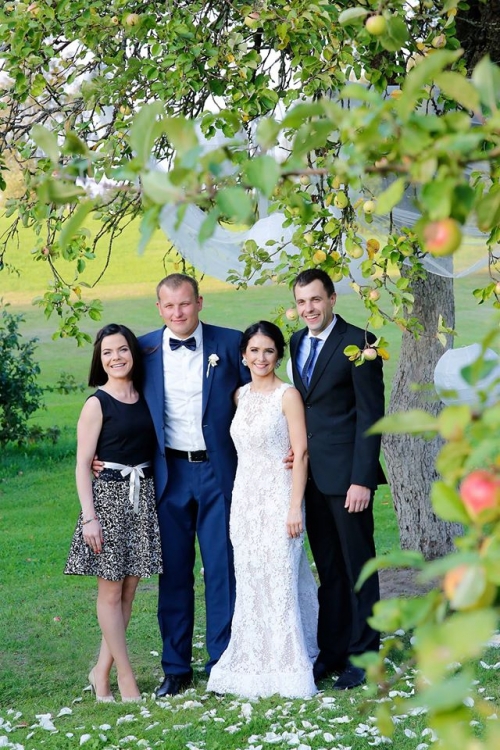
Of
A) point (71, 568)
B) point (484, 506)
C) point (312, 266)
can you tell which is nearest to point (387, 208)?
point (484, 506)

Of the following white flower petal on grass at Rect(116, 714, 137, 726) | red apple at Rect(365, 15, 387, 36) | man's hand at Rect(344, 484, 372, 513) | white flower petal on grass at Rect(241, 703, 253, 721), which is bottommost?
white flower petal on grass at Rect(116, 714, 137, 726)

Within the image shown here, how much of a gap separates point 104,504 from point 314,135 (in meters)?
3.26

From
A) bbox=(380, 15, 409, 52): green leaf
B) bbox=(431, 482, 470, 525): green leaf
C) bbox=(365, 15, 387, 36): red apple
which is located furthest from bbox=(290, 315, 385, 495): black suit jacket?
bbox=(431, 482, 470, 525): green leaf

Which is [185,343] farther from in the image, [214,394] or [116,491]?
[116,491]

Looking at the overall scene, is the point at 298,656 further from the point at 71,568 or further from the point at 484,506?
the point at 484,506

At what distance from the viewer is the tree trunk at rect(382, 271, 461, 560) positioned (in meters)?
6.21

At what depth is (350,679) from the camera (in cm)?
429

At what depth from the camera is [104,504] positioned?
4.19m

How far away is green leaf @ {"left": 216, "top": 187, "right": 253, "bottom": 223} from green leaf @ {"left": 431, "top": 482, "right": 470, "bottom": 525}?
332 millimetres

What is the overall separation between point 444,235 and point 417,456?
537 cm

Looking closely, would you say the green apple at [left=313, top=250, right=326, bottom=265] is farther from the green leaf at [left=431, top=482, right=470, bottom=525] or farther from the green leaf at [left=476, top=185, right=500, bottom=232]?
the green leaf at [left=431, top=482, right=470, bottom=525]

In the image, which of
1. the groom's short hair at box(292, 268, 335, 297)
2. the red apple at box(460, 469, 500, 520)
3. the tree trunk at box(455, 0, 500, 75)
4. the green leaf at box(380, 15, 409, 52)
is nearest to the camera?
the red apple at box(460, 469, 500, 520)

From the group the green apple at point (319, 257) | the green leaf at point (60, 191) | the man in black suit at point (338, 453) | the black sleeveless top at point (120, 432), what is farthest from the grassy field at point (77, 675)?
the green apple at point (319, 257)

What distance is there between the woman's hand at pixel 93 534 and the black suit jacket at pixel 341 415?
0.96 m
